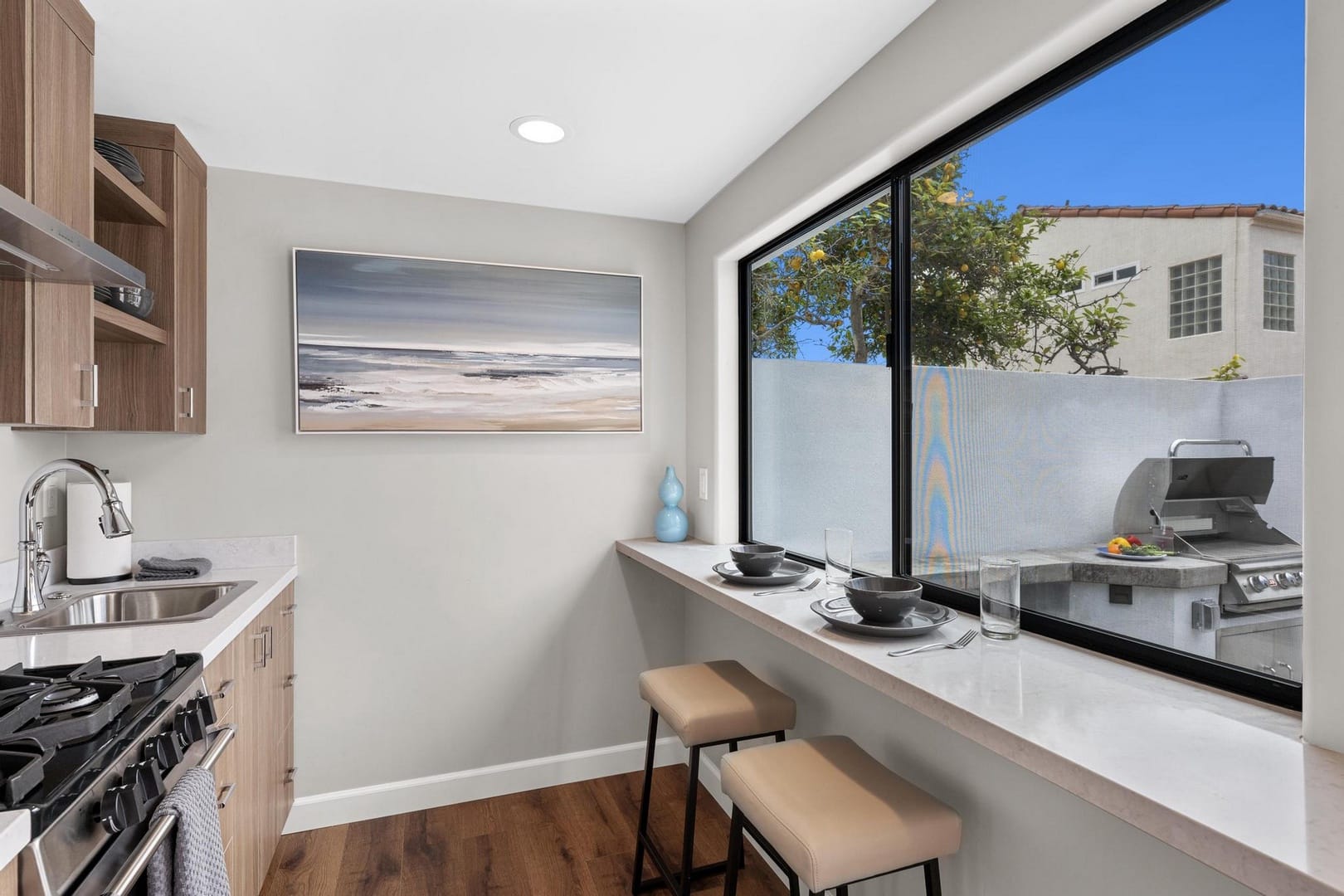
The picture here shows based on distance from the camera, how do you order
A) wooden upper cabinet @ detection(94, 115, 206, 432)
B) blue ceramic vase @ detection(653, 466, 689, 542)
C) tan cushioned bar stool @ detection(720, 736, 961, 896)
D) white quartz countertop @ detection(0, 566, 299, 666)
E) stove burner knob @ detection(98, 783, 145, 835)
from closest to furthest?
1. stove burner knob @ detection(98, 783, 145, 835)
2. tan cushioned bar stool @ detection(720, 736, 961, 896)
3. white quartz countertop @ detection(0, 566, 299, 666)
4. wooden upper cabinet @ detection(94, 115, 206, 432)
5. blue ceramic vase @ detection(653, 466, 689, 542)

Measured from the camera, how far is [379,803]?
272cm

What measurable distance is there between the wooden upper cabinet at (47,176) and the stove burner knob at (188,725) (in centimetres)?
75

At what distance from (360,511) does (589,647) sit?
110 cm

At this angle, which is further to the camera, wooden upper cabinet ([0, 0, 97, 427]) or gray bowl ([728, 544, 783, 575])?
gray bowl ([728, 544, 783, 575])

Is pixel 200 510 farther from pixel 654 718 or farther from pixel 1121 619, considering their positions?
pixel 1121 619

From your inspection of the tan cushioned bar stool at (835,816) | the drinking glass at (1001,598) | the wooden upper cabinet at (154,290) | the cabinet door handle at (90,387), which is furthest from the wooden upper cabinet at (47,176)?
the drinking glass at (1001,598)

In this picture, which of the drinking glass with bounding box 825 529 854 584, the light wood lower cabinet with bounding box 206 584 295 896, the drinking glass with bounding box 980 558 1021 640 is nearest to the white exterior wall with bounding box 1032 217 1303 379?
the drinking glass with bounding box 980 558 1021 640

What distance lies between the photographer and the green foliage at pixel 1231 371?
3.80 feet

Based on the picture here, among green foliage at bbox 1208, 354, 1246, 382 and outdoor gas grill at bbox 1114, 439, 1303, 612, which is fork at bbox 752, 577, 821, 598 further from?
green foliage at bbox 1208, 354, 1246, 382

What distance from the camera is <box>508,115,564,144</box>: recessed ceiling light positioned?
7.29ft

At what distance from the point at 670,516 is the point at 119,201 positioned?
212 centimetres

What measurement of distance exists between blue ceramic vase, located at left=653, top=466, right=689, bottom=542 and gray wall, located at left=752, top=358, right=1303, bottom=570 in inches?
19.2

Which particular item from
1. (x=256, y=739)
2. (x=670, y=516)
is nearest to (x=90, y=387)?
(x=256, y=739)

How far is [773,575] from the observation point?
85.6 inches
